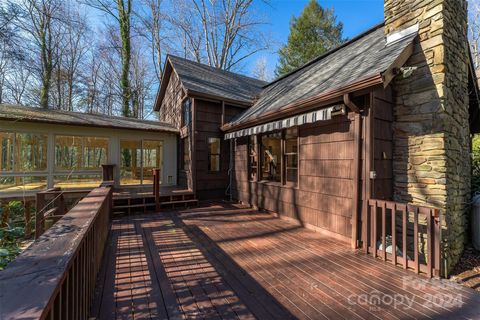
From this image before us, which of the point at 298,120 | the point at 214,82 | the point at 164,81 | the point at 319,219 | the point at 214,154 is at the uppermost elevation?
the point at 164,81

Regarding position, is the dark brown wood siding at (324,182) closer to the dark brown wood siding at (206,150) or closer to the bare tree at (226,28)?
the dark brown wood siding at (206,150)

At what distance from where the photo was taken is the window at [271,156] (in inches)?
236

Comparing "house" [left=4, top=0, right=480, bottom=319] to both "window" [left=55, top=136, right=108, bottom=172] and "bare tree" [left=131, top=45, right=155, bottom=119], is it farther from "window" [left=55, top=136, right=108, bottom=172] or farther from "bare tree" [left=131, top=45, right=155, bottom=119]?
"bare tree" [left=131, top=45, right=155, bottom=119]

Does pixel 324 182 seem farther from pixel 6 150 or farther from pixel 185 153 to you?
pixel 6 150

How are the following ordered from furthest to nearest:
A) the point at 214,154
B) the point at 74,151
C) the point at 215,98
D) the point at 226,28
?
1. the point at 226,28
2. the point at 74,151
3. the point at 214,154
4. the point at 215,98

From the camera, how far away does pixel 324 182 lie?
14.7ft

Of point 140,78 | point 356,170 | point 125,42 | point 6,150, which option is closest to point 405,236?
point 356,170

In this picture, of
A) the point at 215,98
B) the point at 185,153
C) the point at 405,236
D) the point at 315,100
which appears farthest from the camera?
the point at 185,153

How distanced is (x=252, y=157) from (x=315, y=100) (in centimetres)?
305

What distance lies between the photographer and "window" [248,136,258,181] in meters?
6.78

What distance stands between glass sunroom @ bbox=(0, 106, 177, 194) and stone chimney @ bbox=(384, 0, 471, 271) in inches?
303

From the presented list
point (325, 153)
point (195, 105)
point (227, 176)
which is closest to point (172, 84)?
point (195, 105)

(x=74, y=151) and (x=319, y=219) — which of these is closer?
(x=319, y=219)

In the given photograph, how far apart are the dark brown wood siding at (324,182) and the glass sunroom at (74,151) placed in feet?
19.2
